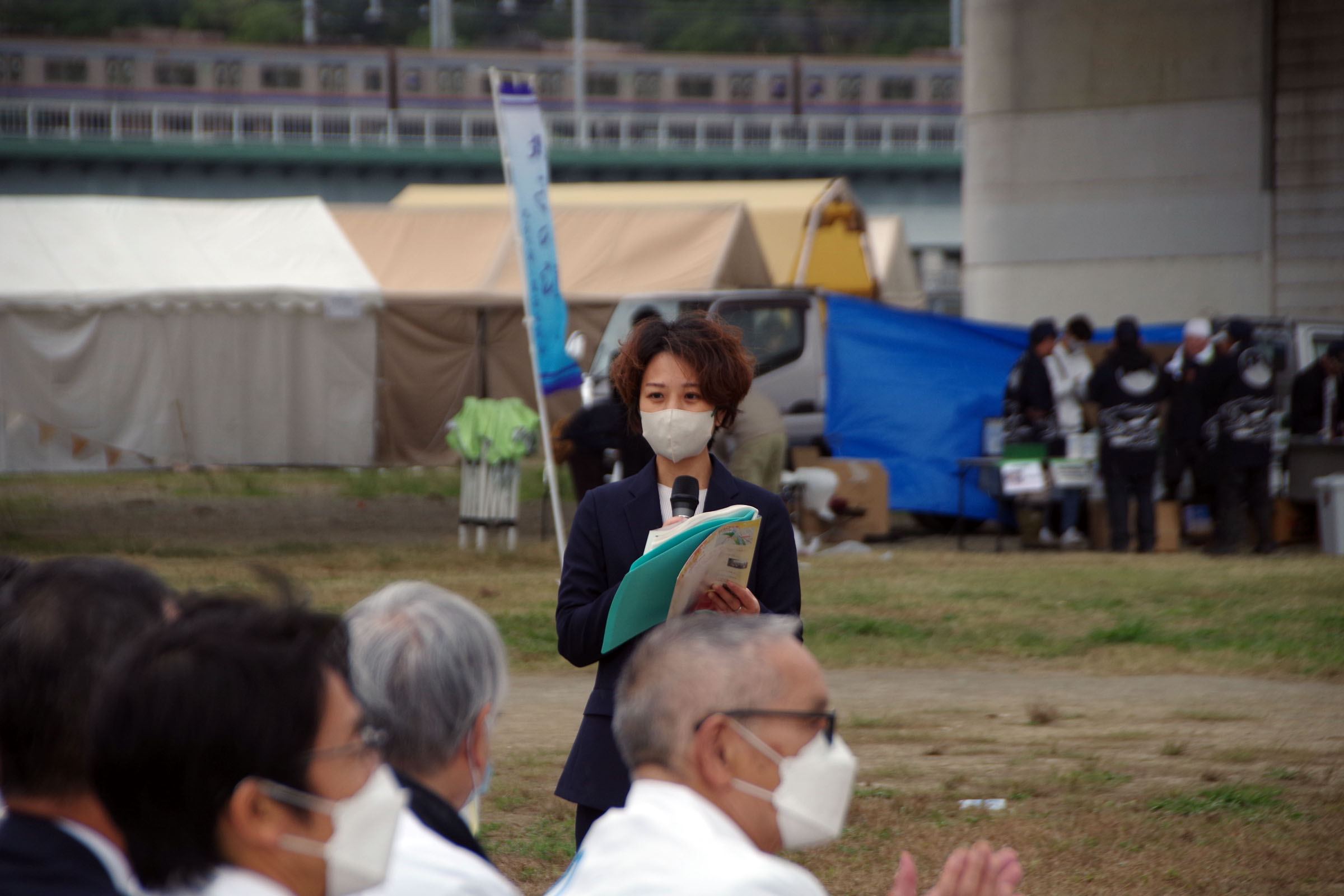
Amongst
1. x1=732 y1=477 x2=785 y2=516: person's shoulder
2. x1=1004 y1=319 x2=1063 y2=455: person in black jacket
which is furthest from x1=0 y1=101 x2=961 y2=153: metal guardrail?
x1=732 y1=477 x2=785 y2=516: person's shoulder

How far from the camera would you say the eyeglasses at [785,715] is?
2.25 metres

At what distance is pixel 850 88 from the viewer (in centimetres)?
6038

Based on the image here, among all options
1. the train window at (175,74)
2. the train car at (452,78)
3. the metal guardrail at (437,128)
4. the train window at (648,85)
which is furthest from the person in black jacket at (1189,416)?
the train window at (648,85)

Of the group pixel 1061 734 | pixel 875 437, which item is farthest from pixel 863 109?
pixel 1061 734

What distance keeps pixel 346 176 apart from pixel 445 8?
84.6 ft

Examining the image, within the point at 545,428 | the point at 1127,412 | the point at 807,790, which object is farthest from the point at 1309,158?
the point at 807,790

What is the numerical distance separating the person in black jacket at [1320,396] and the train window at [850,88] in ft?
153

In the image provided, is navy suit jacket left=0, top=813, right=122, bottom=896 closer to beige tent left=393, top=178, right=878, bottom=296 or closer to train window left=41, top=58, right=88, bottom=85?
beige tent left=393, top=178, right=878, bottom=296

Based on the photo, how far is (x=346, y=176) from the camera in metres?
44.8

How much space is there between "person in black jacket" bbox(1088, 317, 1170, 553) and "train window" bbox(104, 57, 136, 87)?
143ft

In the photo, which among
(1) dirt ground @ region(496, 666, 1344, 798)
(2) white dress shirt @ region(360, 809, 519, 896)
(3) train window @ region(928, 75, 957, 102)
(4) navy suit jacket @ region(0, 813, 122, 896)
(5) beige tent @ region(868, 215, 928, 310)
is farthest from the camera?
(3) train window @ region(928, 75, 957, 102)

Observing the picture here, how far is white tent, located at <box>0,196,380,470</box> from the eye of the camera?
772 inches

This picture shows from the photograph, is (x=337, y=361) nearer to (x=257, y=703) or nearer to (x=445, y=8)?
(x=257, y=703)

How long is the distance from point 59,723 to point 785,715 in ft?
3.31
